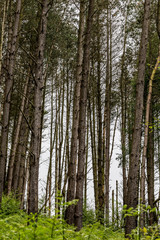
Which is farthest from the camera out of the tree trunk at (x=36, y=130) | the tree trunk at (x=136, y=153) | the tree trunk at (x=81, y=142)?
the tree trunk at (x=81, y=142)

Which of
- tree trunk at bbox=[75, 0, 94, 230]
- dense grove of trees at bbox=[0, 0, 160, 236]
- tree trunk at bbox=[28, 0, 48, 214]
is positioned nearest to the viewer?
tree trunk at bbox=[28, 0, 48, 214]

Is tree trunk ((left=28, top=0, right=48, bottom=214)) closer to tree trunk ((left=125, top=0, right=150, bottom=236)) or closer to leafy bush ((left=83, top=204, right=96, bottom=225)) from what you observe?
tree trunk ((left=125, top=0, right=150, bottom=236))

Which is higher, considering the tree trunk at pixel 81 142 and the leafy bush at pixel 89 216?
the tree trunk at pixel 81 142

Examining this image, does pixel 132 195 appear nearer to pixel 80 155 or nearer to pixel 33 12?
pixel 80 155

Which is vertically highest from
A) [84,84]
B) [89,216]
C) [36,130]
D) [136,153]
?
[84,84]

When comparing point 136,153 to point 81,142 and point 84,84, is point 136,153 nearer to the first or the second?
point 81,142

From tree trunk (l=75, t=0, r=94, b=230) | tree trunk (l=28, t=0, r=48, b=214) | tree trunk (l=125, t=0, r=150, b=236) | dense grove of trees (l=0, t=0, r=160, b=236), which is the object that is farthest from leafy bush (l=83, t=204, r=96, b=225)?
tree trunk (l=28, t=0, r=48, b=214)

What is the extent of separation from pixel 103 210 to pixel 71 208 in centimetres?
317

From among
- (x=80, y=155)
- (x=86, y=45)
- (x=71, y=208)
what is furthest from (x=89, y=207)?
(x=86, y=45)

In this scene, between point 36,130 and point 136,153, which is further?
point 136,153

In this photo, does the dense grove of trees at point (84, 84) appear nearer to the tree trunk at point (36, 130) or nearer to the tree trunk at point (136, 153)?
the tree trunk at point (136, 153)

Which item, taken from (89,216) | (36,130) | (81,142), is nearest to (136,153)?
(81,142)

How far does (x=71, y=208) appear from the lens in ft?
23.2

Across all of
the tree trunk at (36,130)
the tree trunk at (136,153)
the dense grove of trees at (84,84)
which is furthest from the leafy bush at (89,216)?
the tree trunk at (36,130)
